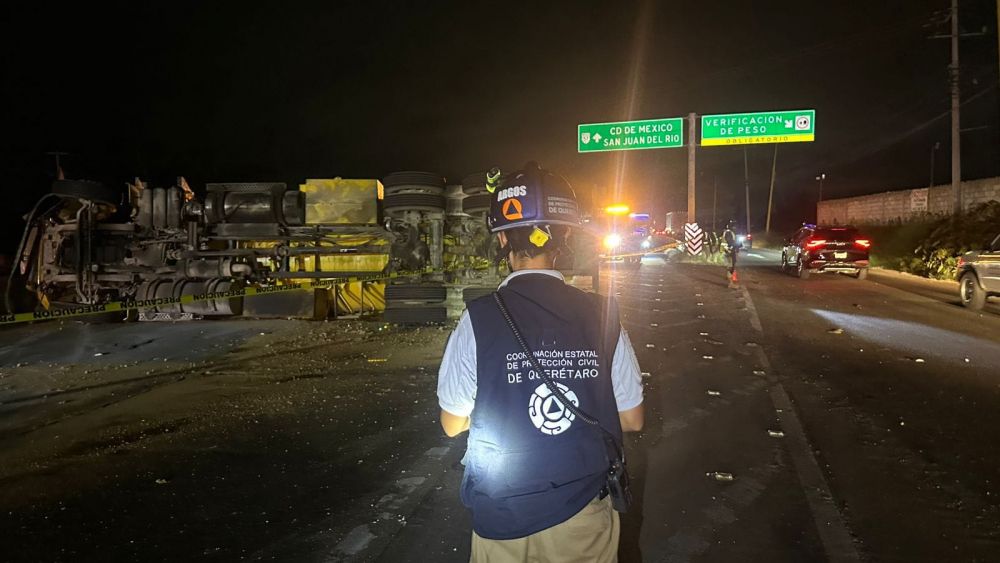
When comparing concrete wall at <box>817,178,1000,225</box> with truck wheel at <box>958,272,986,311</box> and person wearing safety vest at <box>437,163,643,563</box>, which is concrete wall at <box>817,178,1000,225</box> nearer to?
truck wheel at <box>958,272,986,311</box>

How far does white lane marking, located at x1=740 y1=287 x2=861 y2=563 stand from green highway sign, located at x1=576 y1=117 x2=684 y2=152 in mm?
24546

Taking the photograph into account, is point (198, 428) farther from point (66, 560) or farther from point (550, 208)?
point (550, 208)

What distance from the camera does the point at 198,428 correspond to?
562cm

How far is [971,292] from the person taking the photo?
1284 cm

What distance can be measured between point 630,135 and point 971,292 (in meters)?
18.7

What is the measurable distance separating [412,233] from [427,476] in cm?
690

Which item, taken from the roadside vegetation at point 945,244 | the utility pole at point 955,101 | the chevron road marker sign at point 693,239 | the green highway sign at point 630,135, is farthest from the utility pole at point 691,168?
the utility pole at point 955,101

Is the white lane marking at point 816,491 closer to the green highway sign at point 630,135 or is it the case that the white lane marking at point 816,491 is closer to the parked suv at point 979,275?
the parked suv at point 979,275

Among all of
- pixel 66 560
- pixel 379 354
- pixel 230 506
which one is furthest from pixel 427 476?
pixel 379 354

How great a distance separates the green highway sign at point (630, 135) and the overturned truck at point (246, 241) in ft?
65.0

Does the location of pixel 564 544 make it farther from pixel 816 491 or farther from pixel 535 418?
pixel 816 491

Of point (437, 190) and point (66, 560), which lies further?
point (437, 190)

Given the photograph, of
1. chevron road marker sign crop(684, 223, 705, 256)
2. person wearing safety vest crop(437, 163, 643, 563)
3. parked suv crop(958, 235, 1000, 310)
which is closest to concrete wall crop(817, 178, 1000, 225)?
chevron road marker sign crop(684, 223, 705, 256)

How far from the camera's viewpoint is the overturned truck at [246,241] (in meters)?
10.8
